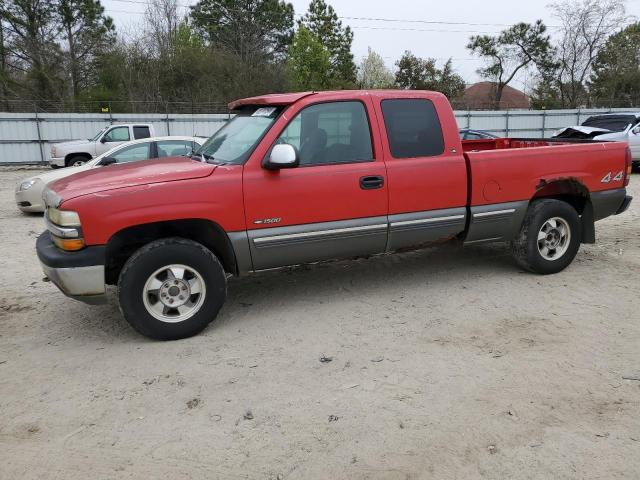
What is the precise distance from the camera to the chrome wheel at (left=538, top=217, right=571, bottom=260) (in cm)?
573

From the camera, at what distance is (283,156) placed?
425cm

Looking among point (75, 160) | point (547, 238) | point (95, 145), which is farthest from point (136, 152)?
point (75, 160)

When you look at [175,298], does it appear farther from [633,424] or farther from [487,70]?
[487,70]

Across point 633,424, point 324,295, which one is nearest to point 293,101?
point 324,295

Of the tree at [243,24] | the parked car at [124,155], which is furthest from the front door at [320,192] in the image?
the tree at [243,24]

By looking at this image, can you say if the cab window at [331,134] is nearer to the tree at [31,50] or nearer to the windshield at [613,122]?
the windshield at [613,122]

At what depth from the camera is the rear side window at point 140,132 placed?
16.9m

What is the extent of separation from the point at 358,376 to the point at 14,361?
2641mm

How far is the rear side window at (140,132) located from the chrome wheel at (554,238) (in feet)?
46.4

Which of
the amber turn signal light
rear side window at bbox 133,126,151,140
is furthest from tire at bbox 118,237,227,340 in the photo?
rear side window at bbox 133,126,151,140

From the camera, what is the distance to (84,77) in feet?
100

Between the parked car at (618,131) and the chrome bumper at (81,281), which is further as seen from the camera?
the parked car at (618,131)

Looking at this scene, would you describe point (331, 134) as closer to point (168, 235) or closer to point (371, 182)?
point (371, 182)

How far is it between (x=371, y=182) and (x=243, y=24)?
40.2m
